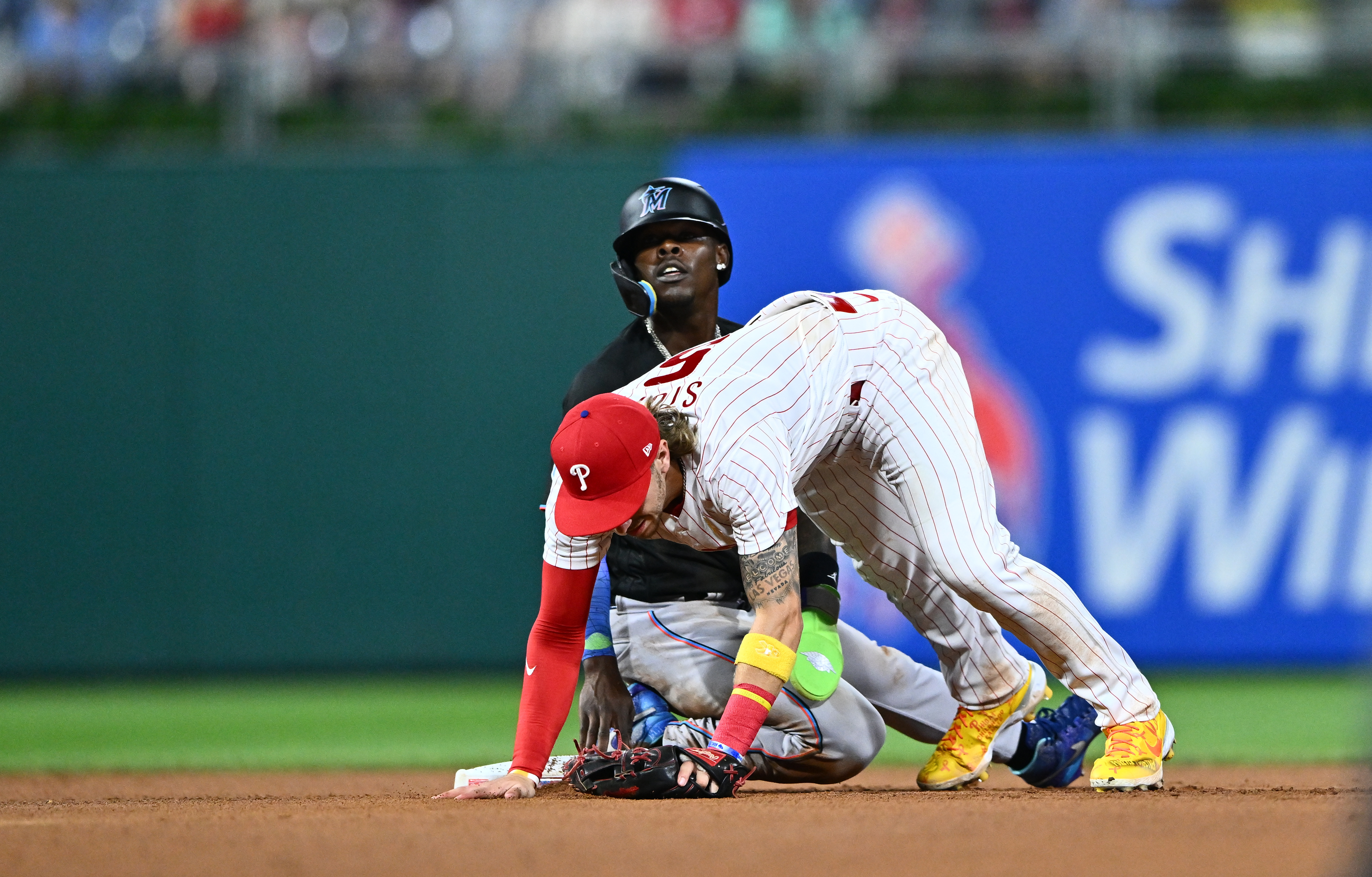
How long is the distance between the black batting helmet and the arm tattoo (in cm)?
135

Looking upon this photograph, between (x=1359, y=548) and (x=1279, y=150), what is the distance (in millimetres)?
2458

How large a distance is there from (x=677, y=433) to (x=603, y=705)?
1249 mm

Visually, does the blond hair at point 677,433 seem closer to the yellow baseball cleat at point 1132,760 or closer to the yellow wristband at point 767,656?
the yellow wristband at point 767,656

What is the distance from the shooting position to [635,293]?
5121 mm

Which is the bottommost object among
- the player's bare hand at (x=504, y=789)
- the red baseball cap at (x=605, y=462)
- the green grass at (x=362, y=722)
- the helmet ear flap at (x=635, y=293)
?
the green grass at (x=362, y=722)

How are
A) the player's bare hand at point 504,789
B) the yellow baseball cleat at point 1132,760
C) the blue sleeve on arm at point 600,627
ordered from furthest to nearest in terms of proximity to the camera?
the blue sleeve on arm at point 600,627, the yellow baseball cleat at point 1132,760, the player's bare hand at point 504,789

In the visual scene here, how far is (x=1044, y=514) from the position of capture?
31.3ft

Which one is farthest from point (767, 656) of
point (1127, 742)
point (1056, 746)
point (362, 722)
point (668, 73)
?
point (668, 73)

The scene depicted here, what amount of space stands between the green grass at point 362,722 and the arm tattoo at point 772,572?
2564mm

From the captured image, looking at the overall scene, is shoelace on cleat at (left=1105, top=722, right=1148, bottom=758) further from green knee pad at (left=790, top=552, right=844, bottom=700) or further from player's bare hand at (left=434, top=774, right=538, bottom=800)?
player's bare hand at (left=434, top=774, right=538, bottom=800)

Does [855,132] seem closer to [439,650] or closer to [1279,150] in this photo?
[1279,150]

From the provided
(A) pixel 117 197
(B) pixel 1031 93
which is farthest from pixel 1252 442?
(A) pixel 117 197

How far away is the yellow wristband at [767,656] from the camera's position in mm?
3984

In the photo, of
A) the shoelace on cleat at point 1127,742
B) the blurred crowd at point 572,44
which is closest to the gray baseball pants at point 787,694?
the shoelace on cleat at point 1127,742
